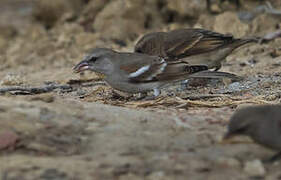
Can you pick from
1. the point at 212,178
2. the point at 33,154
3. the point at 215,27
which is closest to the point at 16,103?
the point at 33,154

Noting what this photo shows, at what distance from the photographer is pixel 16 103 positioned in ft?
14.7

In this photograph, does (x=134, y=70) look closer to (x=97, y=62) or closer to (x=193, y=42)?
(x=97, y=62)

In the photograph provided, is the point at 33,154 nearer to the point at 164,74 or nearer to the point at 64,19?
the point at 164,74

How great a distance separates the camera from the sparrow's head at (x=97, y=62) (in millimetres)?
6410

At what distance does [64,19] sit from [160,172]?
9.04m

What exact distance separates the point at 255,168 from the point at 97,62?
10.5 feet

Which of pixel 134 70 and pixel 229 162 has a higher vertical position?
pixel 134 70

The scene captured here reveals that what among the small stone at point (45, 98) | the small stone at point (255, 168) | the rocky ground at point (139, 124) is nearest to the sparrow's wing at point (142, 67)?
the rocky ground at point (139, 124)

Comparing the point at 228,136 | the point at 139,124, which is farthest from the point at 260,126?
the point at 139,124

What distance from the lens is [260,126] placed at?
390cm

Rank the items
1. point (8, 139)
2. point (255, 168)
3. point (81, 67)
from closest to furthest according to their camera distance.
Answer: point (255, 168), point (8, 139), point (81, 67)

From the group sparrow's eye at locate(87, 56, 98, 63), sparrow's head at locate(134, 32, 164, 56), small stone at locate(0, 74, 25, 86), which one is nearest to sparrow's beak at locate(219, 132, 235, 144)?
sparrow's eye at locate(87, 56, 98, 63)

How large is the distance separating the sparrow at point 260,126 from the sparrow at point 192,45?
3998mm

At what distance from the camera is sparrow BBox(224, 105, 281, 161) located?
3867 millimetres
